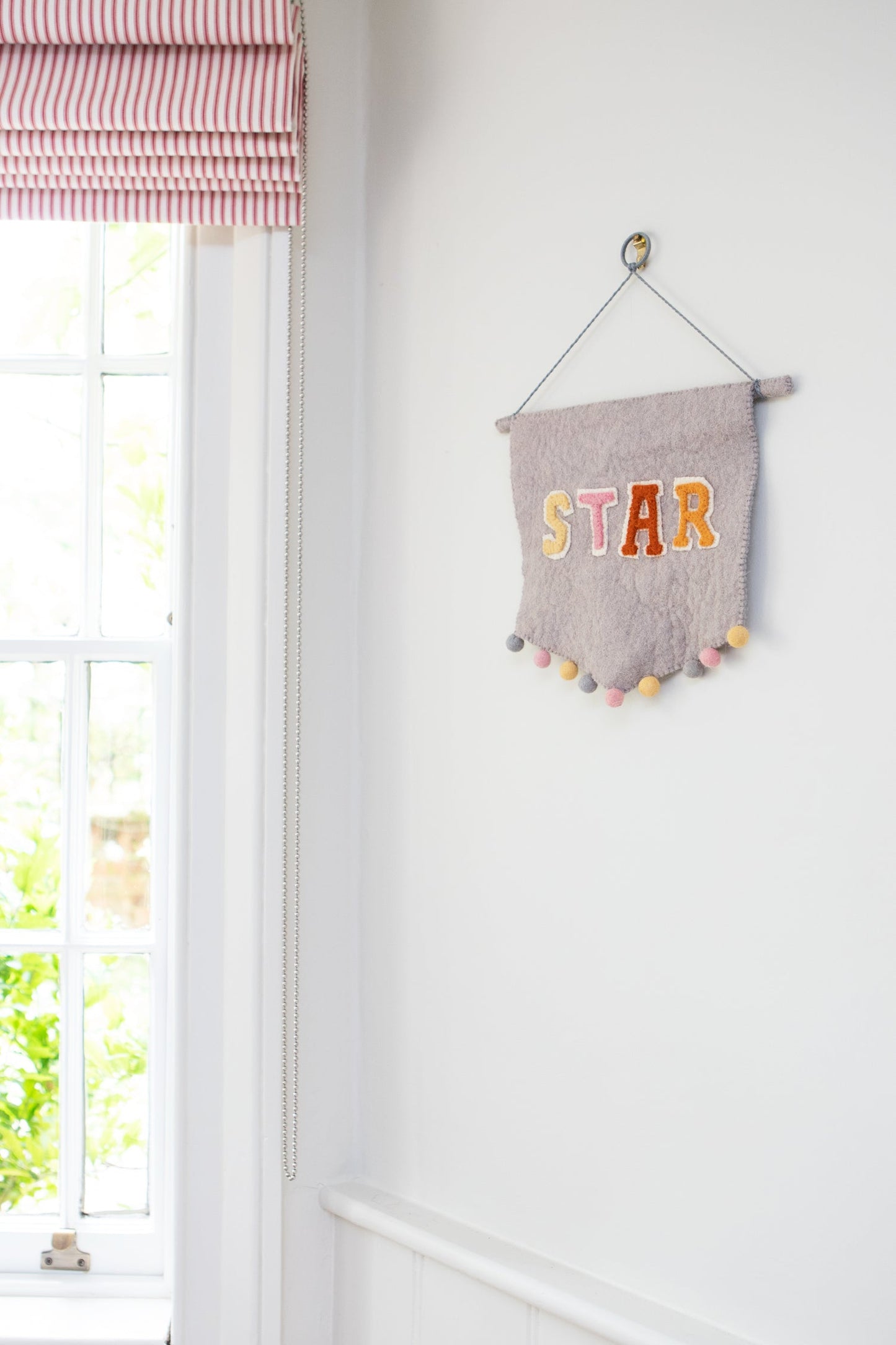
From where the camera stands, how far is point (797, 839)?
0.92 meters

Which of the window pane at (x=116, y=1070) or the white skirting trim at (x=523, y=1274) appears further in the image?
the window pane at (x=116, y=1070)

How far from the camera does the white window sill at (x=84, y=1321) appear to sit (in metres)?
1.26

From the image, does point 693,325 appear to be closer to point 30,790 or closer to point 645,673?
point 645,673

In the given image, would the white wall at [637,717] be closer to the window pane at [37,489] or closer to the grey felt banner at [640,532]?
the grey felt banner at [640,532]

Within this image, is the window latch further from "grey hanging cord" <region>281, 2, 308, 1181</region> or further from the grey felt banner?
the grey felt banner

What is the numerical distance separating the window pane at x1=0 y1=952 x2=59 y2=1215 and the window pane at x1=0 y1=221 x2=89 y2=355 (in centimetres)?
80

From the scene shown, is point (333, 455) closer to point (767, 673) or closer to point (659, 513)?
point (659, 513)

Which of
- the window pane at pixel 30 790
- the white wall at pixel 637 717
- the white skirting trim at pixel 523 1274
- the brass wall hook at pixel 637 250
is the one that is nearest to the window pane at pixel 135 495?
the window pane at pixel 30 790

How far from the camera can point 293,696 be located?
1.30 metres

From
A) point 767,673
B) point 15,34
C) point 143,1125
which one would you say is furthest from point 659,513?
point 143,1125

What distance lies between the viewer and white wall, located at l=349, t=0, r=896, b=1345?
89cm

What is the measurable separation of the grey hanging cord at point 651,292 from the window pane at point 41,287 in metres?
0.68

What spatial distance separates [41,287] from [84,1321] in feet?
4.21

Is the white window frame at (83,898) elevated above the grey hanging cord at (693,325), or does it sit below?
below
